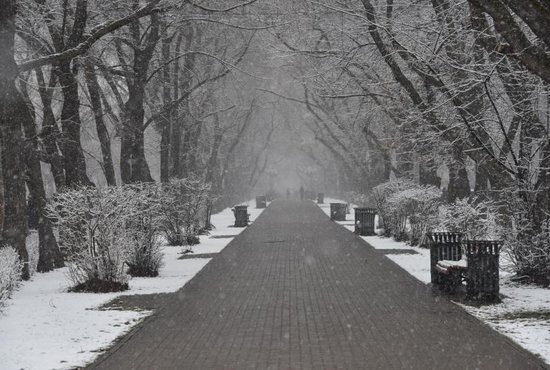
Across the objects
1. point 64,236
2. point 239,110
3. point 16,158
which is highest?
point 239,110

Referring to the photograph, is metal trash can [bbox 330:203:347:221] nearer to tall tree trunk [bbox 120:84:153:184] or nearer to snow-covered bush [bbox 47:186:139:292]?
tall tree trunk [bbox 120:84:153:184]

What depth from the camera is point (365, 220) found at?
87.2ft

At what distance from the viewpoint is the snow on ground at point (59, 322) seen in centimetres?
814

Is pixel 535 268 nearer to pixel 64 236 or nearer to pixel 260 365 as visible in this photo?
pixel 260 365

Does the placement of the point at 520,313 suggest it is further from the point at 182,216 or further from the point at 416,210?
the point at 182,216

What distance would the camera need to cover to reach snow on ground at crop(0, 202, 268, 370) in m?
8.14

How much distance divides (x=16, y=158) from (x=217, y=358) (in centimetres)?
819

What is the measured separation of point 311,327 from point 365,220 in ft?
56.4

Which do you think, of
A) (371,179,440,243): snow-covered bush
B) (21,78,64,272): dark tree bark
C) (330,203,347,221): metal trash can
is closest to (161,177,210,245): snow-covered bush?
(21,78,64,272): dark tree bark

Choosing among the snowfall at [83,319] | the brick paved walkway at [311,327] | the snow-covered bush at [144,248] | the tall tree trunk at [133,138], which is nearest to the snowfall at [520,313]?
the snowfall at [83,319]

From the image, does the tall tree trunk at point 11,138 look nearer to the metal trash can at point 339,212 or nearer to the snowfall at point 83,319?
the snowfall at point 83,319

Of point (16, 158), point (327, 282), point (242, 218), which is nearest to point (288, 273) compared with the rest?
point (327, 282)

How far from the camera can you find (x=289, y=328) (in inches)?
380

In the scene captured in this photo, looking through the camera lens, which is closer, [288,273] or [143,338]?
[143,338]
